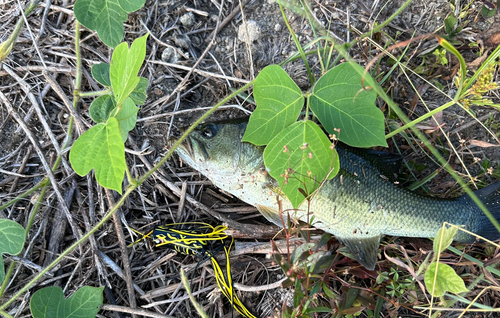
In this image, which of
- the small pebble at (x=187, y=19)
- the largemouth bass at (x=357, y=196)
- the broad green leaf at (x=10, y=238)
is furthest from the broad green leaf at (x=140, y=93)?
the broad green leaf at (x=10, y=238)

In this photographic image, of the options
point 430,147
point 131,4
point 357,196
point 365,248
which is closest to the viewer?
point 430,147

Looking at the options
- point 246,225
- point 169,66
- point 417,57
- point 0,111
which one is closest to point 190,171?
point 246,225

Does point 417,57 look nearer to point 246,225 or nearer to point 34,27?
point 246,225

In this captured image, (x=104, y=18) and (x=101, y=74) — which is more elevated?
(x=104, y=18)

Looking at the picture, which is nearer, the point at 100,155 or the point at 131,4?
the point at 100,155

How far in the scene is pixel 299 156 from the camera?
2.17 metres

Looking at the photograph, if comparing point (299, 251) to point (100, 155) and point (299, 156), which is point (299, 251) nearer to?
point (299, 156)

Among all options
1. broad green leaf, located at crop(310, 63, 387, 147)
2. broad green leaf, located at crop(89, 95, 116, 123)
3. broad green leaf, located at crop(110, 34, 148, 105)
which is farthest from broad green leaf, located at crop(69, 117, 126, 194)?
broad green leaf, located at crop(310, 63, 387, 147)

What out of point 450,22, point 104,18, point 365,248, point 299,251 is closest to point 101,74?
point 104,18

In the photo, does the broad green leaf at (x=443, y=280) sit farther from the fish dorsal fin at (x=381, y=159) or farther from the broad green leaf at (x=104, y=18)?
the broad green leaf at (x=104, y=18)

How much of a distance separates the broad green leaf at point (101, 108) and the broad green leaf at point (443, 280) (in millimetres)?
2159

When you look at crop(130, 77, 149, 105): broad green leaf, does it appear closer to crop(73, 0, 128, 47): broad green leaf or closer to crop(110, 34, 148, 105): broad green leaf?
crop(73, 0, 128, 47): broad green leaf

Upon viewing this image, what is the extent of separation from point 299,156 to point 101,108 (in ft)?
4.31

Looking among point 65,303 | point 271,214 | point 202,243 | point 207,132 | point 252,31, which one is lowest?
point 65,303
